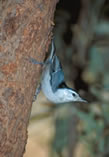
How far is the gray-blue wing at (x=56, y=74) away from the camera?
74.7 inches

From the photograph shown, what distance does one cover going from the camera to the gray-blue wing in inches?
74.7

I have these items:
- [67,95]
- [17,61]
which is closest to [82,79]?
[67,95]

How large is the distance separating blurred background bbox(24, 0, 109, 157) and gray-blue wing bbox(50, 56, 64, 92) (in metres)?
1.22

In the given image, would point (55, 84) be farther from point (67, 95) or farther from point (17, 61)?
point (17, 61)

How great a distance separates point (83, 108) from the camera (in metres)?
3.33

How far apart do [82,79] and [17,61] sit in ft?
6.41

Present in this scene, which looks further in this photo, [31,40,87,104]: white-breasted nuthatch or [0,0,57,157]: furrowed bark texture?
[31,40,87,104]: white-breasted nuthatch

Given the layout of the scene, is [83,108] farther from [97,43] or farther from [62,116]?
[97,43]

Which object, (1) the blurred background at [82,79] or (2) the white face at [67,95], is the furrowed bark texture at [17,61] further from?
(1) the blurred background at [82,79]

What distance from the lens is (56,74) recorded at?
1917 mm

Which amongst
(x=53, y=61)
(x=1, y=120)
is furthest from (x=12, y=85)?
(x=53, y=61)

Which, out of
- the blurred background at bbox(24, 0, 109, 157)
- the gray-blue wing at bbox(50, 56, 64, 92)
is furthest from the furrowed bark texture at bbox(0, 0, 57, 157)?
the blurred background at bbox(24, 0, 109, 157)

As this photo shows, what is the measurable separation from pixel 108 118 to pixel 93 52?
0.79 m

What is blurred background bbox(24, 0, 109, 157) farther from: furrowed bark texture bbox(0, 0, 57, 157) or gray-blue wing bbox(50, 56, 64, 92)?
furrowed bark texture bbox(0, 0, 57, 157)
